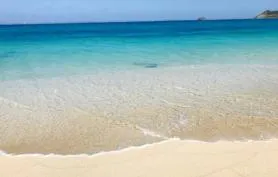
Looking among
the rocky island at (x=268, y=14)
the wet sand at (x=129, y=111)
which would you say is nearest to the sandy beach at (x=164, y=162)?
the wet sand at (x=129, y=111)

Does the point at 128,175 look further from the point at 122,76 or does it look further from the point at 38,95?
the point at 122,76

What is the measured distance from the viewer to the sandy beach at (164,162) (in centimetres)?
348

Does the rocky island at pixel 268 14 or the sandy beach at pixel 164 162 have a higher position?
the sandy beach at pixel 164 162

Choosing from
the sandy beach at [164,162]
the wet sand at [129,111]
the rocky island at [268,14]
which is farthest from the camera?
the rocky island at [268,14]

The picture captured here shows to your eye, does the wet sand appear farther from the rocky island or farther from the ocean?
the rocky island

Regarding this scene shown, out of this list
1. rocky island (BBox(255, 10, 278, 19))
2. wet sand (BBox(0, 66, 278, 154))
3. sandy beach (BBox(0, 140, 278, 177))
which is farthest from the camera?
rocky island (BBox(255, 10, 278, 19))

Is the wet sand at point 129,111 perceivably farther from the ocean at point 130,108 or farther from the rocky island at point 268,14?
the rocky island at point 268,14

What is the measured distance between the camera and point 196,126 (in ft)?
17.1

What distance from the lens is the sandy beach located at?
11.4 feet

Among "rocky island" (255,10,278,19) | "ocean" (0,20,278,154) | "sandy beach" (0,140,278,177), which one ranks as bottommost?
"rocky island" (255,10,278,19)

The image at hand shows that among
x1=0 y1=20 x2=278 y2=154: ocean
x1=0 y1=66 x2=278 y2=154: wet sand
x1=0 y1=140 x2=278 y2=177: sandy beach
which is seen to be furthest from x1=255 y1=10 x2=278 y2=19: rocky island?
x1=0 y1=140 x2=278 y2=177: sandy beach

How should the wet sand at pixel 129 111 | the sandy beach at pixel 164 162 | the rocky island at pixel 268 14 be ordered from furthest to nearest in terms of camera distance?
the rocky island at pixel 268 14
the wet sand at pixel 129 111
the sandy beach at pixel 164 162

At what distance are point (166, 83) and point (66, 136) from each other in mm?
4295

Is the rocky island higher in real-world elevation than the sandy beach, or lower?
lower
